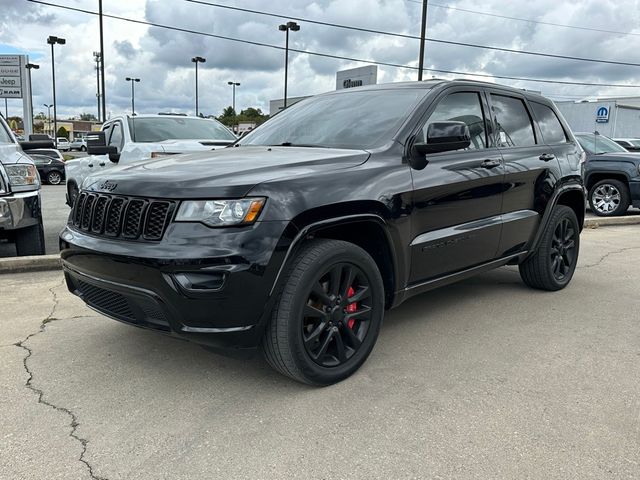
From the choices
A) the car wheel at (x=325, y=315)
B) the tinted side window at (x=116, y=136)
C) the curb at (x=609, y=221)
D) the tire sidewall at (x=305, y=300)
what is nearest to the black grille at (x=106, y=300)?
the car wheel at (x=325, y=315)

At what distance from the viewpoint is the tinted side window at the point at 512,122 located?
457 centimetres

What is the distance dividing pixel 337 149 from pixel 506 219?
1.61 meters

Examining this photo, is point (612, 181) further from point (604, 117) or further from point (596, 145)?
point (604, 117)

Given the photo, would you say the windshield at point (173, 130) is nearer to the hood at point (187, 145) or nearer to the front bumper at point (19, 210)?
the hood at point (187, 145)

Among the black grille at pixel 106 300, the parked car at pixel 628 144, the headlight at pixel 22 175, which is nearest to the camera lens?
the black grille at pixel 106 300

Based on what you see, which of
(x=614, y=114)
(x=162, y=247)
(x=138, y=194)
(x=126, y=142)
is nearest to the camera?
(x=162, y=247)

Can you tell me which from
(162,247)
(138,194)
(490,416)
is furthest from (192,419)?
(490,416)

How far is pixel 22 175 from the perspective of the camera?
574 centimetres

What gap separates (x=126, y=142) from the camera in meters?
8.17

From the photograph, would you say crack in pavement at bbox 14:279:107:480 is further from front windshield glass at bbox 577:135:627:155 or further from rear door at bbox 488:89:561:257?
front windshield glass at bbox 577:135:627:155

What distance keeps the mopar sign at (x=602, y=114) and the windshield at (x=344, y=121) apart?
35.8m

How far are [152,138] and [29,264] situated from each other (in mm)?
3091

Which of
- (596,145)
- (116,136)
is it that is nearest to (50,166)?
(116,136)

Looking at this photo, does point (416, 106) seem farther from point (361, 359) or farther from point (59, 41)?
point (59, 41)
